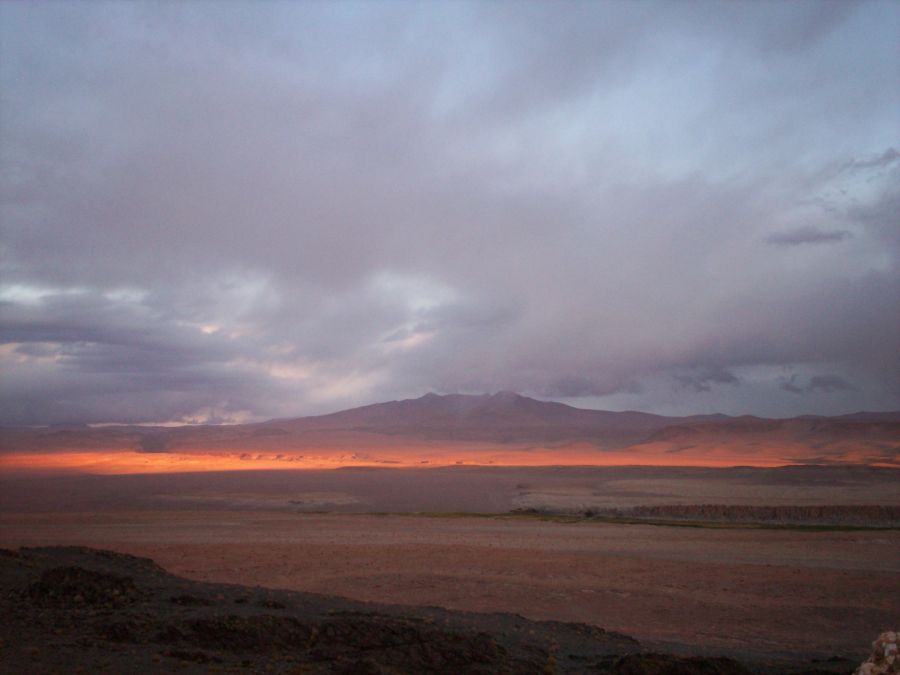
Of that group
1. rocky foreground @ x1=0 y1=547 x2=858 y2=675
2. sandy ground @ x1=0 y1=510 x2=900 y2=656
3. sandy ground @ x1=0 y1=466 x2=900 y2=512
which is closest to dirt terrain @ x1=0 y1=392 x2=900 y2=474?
sandy ground @ x1=0 y1=466 x2=900 y2=512

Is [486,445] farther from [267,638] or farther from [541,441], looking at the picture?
[267,638]

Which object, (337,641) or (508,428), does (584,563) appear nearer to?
(337,641)

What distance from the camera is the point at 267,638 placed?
828 cm

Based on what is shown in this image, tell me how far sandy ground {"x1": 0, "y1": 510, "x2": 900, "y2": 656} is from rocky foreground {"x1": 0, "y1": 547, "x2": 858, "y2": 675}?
3322mm

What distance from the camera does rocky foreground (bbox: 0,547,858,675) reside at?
7461 mm

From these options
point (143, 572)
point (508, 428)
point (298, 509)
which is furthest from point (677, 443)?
point (143, 572)

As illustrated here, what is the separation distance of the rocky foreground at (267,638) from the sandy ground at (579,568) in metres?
3.32

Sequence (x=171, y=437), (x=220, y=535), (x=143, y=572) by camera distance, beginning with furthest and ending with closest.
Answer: (x=171, y=437)
(x=220, y=535)
(x=143, y=572)

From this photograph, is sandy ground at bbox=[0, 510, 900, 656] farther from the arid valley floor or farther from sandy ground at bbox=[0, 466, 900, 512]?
sandy ground at bbox=[0, 466, 900, 512]

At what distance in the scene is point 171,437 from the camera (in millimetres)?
141625

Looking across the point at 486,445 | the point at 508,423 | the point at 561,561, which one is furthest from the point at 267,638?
the point at 508,423

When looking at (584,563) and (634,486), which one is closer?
(584,563)

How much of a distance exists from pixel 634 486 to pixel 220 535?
37203 mm

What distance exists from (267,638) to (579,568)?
12.1m
